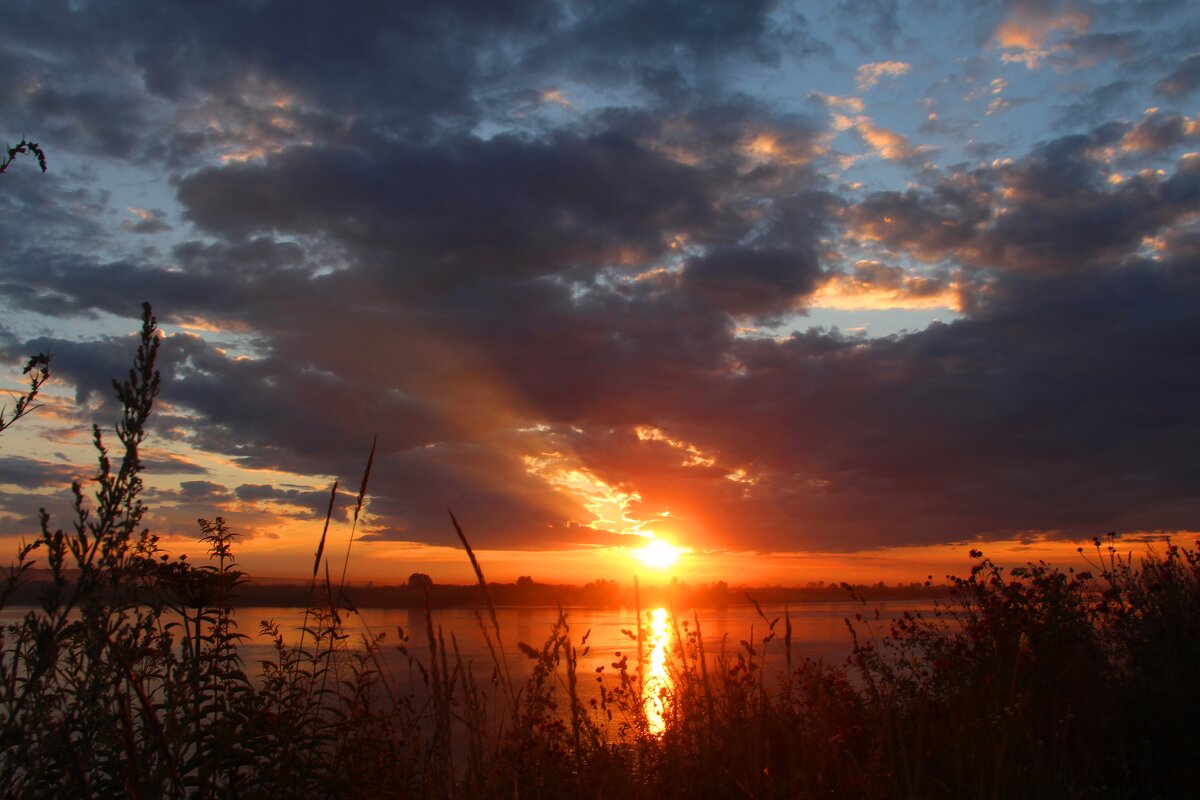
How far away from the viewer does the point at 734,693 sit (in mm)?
6051

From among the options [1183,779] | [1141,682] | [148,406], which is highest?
[148,406]

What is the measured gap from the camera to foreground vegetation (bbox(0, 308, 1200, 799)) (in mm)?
2336

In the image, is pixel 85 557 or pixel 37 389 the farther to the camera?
pixel 37 389

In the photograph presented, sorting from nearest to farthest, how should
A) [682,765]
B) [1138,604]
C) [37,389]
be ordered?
[37,389] → [682,765] → [1138,604]

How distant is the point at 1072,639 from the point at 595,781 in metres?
4.76

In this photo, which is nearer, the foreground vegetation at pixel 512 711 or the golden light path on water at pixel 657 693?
the foreground vegetation at pixel 512 711

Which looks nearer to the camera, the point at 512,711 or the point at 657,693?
the point at 512,711

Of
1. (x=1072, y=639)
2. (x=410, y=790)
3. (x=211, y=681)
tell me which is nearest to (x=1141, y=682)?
(x=1072, y=639)

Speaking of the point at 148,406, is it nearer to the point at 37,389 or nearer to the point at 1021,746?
the point at 37,389

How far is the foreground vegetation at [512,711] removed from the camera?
2.34 m

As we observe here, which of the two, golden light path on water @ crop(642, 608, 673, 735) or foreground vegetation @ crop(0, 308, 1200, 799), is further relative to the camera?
golden light path on water @ crop(642, 608, 673, 735)

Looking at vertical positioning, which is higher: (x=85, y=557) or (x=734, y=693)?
(x=85, y=557)

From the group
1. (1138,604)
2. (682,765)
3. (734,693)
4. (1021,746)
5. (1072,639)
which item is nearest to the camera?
(682,765)

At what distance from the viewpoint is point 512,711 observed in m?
4.01
